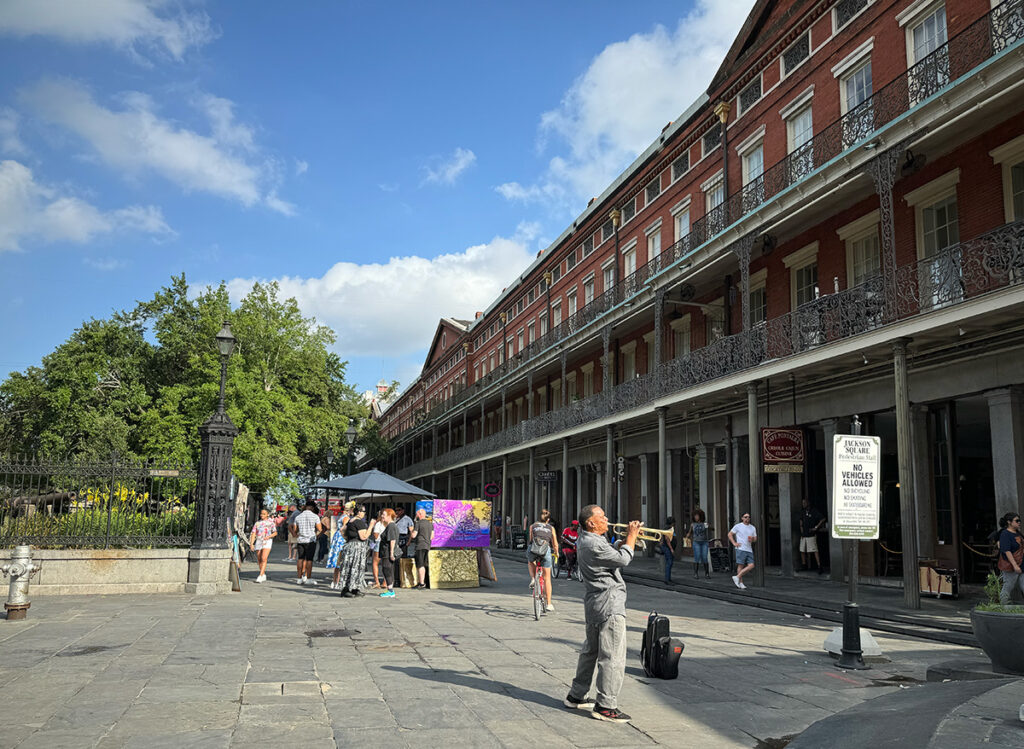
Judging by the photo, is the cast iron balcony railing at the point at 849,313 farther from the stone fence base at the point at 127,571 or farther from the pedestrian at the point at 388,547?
the stone fence base at the point at 127,571

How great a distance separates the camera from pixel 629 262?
2900cm

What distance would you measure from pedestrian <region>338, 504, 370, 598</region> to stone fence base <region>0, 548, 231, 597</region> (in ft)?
7.07

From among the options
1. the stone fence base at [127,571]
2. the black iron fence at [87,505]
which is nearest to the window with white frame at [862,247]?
the stone fence base at [127,571]

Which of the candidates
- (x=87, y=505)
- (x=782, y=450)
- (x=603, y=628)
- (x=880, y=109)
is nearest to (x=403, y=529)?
(x=87, y=505)

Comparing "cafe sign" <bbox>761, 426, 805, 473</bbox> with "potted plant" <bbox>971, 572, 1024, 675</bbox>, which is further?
"cafe sign" <bbox>761, 426, 805, 473</bbox>

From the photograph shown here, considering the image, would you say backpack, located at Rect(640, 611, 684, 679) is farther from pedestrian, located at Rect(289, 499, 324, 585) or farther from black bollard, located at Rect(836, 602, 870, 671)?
pedestrian, located at Rect(289, 499, 324, 585)

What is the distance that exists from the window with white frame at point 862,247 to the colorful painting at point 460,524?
29.4 ft

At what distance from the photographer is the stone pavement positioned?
5.42 m

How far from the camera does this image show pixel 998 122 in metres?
13.3

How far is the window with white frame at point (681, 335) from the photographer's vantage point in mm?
24469

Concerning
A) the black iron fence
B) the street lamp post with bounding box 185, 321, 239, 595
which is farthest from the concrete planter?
the black iron fence

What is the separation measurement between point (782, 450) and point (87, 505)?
13.2 m

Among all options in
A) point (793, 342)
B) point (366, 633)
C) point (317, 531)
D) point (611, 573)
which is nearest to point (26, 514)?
point (317, 531)

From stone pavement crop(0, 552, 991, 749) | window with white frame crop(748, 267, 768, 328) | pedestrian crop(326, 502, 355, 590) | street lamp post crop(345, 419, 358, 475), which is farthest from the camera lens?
street lamp post crop(345, 419, 358, 475)
